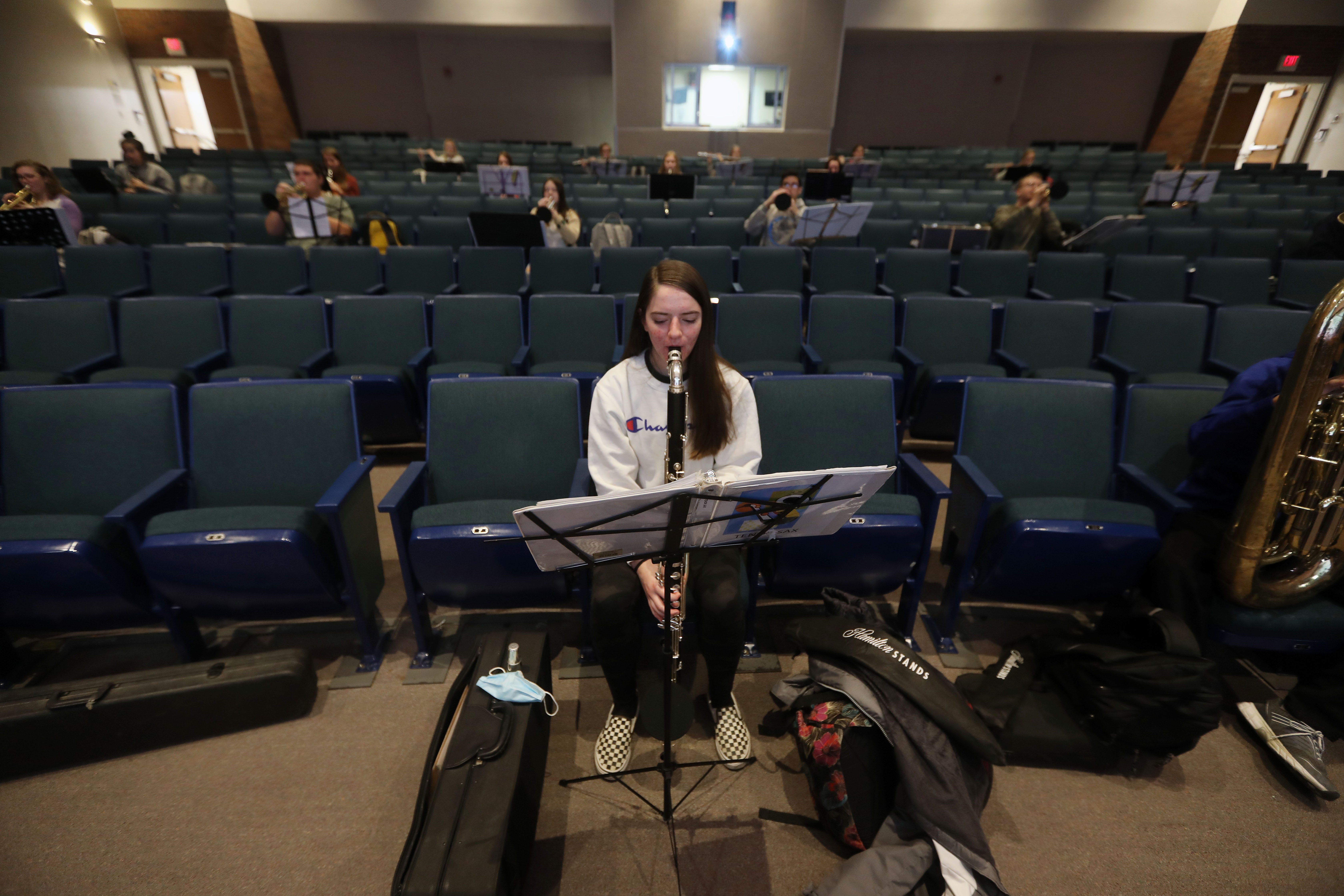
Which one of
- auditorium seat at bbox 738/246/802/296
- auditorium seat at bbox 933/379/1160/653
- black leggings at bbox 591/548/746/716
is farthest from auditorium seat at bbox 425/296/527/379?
auditorium seat at bbox 933/379/1160/653

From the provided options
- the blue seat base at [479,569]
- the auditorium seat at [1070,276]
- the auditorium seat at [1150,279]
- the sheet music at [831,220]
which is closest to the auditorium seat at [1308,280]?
the auditorium seat at [1150,279]

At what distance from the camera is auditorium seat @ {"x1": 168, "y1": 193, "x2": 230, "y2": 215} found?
255 inches

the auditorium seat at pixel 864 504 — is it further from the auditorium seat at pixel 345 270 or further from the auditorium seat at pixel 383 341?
the auditorium seat at pixel 345 270

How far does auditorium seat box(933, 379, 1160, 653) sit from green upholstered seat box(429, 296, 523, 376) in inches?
105

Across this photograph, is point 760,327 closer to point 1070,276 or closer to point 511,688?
point 511,688

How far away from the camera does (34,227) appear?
4.66 meters

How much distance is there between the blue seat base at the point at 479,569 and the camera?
1.84 meters

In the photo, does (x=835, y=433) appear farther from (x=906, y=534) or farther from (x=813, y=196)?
(x=813, y=196)

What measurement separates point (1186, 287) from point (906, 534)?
4964 millimetres

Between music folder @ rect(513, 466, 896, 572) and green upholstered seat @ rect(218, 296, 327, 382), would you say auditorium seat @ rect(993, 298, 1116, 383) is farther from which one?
green upholstered seat @ rect(218, 296, 327, 382)

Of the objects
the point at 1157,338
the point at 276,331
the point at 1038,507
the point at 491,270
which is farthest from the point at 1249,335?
the point at 276,331

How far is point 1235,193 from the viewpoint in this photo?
8109 mm

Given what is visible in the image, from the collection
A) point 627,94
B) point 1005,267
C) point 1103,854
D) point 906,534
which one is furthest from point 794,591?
point 627,94

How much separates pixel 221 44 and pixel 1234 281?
17.6m
